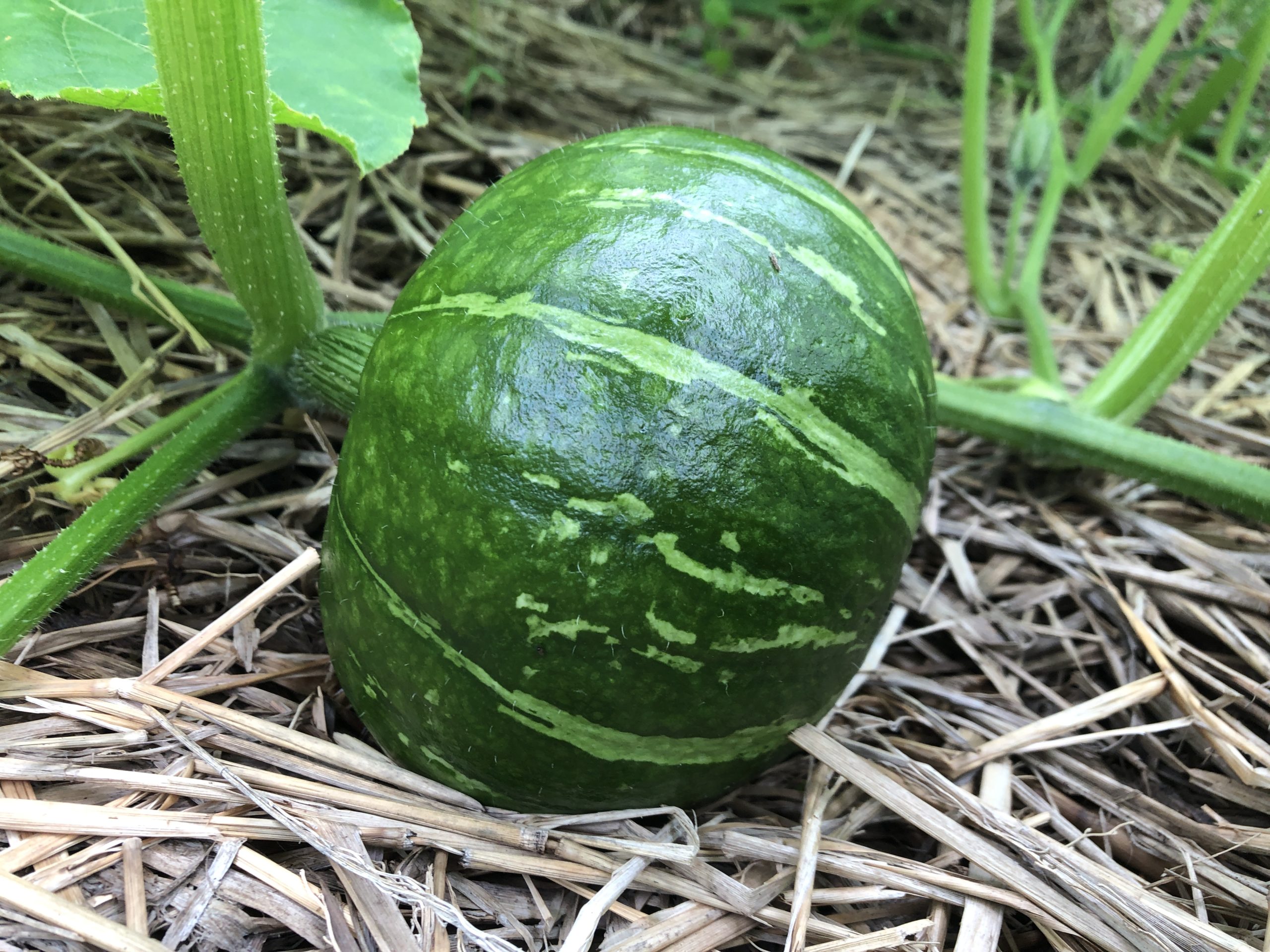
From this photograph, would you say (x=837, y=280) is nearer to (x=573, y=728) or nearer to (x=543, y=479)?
(x=543, y=479)

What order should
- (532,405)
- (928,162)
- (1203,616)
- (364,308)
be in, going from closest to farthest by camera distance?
(532,405)
(1203,616)
(364,308)
(928,162)

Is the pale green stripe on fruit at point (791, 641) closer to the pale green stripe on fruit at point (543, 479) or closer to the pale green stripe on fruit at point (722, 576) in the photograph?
the pale green stripe on fruit at point (722, 576)

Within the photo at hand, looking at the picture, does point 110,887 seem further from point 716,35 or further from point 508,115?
point 716,35

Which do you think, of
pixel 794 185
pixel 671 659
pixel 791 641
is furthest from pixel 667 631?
pixel 794 185

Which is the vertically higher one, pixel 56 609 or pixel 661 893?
pixel 56 609

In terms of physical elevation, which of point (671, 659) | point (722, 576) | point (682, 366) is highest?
point (682, 366)

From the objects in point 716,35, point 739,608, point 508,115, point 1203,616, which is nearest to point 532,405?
point 739,608

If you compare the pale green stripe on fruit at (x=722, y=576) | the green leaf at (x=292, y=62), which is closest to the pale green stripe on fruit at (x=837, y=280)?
the pale green stripe on fruit at (x=722, y=576)
